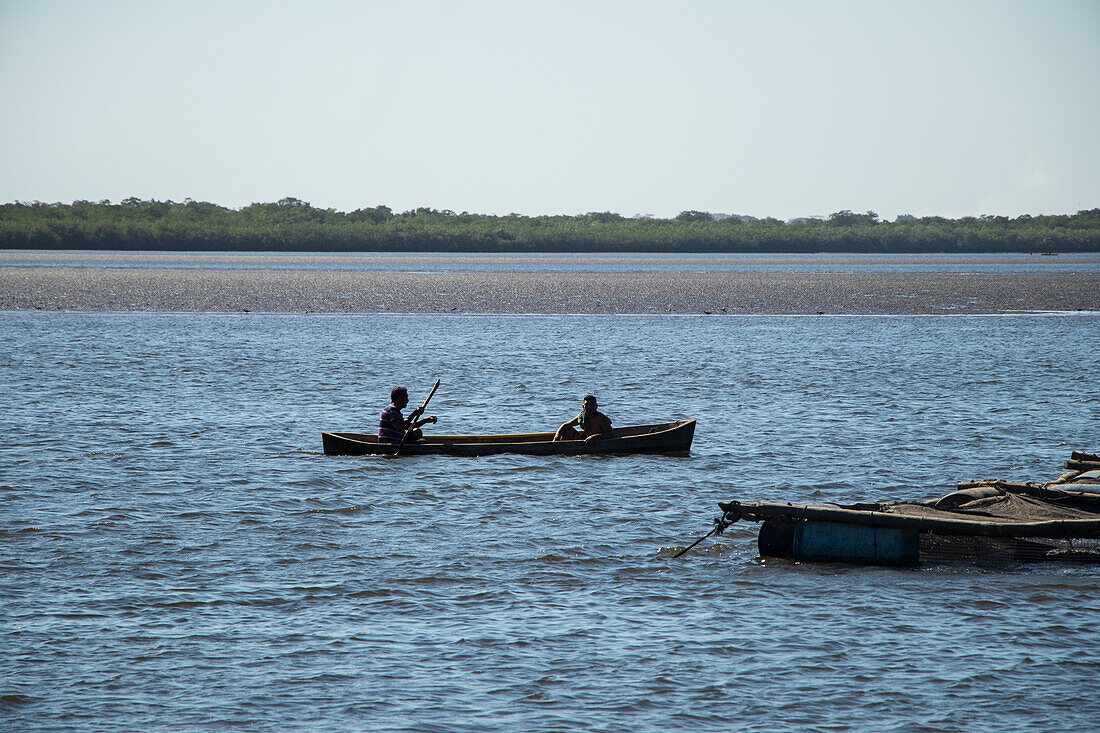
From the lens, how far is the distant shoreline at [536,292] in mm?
59438

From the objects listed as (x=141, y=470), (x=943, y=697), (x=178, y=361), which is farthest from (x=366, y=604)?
(x=178, y=361)

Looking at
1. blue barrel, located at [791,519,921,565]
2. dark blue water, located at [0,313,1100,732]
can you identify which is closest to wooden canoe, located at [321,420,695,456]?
dark blue water, located at [0,313,1100,732]

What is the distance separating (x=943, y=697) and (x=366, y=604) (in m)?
5.87

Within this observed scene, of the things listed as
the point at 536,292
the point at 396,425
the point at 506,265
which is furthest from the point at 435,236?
the point at 396,425

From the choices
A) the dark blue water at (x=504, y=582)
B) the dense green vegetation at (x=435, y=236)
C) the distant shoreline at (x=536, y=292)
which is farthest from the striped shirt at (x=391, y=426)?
the dense green vegetation at (x=435, y=236)

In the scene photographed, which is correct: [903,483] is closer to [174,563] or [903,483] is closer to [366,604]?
[366,604]

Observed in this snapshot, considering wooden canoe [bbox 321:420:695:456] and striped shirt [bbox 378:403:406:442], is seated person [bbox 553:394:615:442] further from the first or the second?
striped shirt [bbox 378:403:406:442]

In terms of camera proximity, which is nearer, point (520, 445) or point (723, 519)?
point (723, 519)

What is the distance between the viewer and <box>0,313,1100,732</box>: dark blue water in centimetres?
948

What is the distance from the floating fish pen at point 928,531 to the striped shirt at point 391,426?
320 inches

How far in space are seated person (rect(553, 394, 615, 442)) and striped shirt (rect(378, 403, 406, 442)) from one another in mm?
2892

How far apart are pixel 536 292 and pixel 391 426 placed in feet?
173

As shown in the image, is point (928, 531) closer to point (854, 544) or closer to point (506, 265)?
point (854, 544)

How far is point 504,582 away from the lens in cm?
1257
